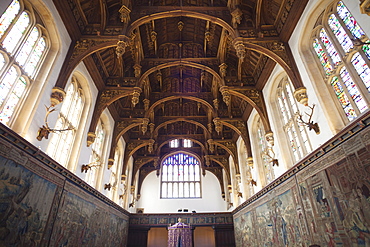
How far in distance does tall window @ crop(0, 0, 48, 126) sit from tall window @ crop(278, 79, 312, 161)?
383 inches

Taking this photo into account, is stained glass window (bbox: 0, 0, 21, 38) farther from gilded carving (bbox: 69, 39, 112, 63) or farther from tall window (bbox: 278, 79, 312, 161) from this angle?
tall window (bbox: 278, 79, 312, 161)

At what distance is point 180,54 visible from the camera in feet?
46.0

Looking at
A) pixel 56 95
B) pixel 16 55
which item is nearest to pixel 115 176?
pixel 56 95

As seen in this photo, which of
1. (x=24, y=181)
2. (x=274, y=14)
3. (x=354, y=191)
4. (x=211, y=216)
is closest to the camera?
(x=354, y=191)

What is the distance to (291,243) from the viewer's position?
862cm

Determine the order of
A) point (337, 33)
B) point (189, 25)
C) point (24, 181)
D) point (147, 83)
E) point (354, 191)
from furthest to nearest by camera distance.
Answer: point (147, 83) < point (189, 25) < point (337, 33) < point (24, 181) < point (354, 191)

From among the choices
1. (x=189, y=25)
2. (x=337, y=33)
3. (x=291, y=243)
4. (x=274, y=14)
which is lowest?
(x=291, y=243)

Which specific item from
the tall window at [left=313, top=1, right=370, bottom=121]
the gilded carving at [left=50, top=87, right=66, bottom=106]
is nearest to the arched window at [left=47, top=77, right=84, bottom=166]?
the gilded carving at [left=50, top=87, right=66, bottom=106]

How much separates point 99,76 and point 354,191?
11549 mm

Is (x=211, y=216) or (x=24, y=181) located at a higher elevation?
(x=211, y=216)

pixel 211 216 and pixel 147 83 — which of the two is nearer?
pixel 147 83

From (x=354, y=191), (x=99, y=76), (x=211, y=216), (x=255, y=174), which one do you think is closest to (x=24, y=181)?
(x=99, y=76)

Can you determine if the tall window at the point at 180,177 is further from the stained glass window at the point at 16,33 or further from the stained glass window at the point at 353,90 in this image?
the stained glass window at the point at 16,33

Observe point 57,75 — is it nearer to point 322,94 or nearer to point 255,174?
point 322,94
